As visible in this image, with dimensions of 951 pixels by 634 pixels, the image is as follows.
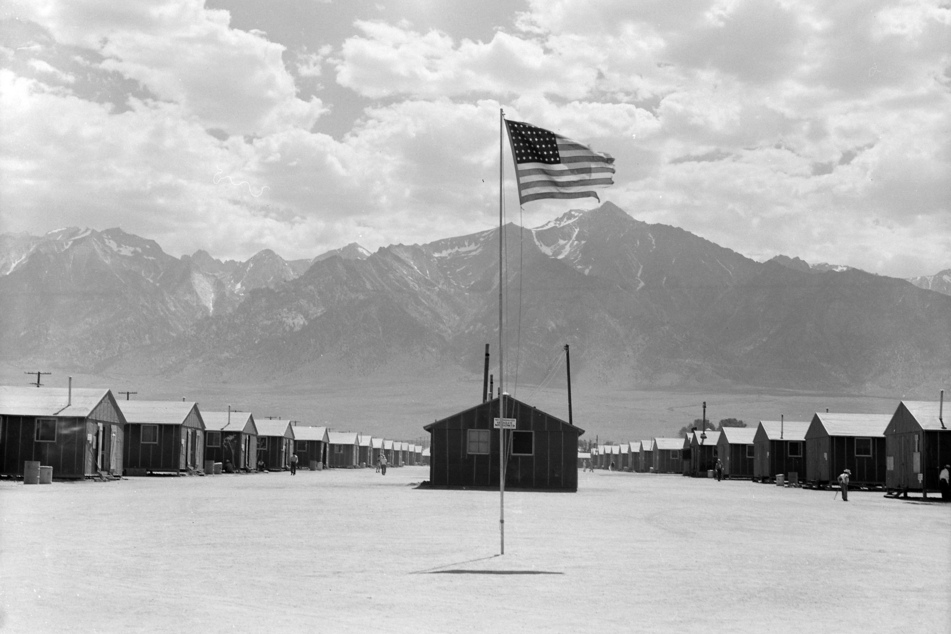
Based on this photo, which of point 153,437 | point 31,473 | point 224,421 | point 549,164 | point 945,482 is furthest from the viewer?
point 224,421

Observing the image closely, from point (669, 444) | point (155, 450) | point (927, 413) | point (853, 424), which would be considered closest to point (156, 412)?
point (155, 450)

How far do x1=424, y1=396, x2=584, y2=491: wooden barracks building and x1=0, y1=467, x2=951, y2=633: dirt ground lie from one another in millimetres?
20194

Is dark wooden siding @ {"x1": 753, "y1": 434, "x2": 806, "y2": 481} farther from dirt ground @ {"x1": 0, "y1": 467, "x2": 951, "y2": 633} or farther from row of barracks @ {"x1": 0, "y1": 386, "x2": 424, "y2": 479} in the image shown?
dirt ground @ {"x1": 0, "y1": 467, "x2": 951, "y2": 633}

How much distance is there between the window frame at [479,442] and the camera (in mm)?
59219

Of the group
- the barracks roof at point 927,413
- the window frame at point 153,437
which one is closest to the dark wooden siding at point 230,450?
the window frame at point 153,437

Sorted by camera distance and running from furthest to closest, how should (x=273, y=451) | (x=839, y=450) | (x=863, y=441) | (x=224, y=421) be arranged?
(x=273, y=451)
(x=224, y=421)
(x=839, y=450)
(x=863, y=441)

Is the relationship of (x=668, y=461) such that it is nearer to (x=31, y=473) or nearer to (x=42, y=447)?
(x=42, y=447)

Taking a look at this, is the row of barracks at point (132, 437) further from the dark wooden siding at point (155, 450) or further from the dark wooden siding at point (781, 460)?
the dark wooden siding at point (781, 460)

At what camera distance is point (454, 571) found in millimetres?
20391

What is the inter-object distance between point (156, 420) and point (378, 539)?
53.8 m

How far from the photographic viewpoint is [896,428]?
6197cm

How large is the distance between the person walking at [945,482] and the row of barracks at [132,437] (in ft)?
137

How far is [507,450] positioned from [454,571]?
127ft

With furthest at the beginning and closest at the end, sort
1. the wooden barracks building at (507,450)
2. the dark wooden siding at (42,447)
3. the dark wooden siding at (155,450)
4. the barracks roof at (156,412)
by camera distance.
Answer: the barracks roof at (156,412) < the dark wooden siding at (155,450) < the dark wooden siding at (42,447) < the wooden barracks building at (507,450)
